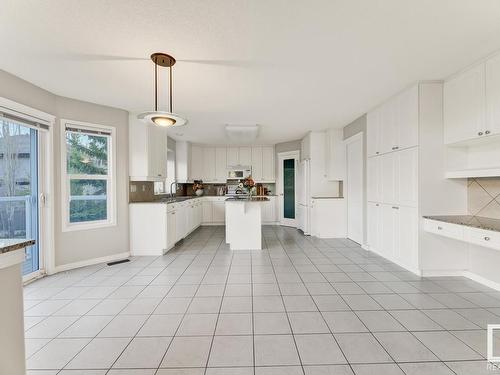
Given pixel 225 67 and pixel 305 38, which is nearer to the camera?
pixel 305 38

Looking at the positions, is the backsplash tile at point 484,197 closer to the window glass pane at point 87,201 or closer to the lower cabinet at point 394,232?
the lower cabinet at point 394,232

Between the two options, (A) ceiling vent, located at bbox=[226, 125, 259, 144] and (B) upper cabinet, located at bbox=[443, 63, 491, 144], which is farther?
(A) ceiling vent, located at bbox=[226, 125, 259, 144]

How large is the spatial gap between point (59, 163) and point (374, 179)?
4.97 metres

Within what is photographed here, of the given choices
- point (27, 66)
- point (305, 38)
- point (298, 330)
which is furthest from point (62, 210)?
point (305, 38)

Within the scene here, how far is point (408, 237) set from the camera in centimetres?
317

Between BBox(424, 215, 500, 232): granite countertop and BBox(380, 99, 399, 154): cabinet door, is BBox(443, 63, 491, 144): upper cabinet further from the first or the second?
BBox(424, 215, 500, 232): granite countertop

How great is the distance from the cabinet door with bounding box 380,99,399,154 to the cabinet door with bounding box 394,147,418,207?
0.72 feet

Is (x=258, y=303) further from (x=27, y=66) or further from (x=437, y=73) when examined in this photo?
(x=27, y=66)

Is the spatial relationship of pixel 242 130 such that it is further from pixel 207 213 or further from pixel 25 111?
pixel 25 111

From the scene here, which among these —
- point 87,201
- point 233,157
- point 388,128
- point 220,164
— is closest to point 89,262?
point 87,201

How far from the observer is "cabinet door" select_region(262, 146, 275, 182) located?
7.26 m

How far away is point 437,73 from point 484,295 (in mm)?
2577

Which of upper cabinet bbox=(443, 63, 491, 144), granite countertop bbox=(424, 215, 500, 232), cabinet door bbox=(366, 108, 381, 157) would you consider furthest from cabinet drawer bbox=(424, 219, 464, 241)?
cabinet door bbox=(366, 108, 381, 157)

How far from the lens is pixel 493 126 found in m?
2.40
